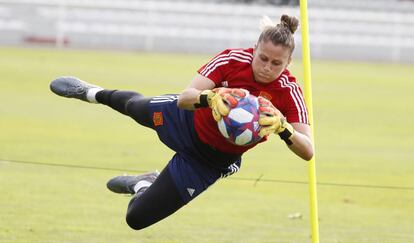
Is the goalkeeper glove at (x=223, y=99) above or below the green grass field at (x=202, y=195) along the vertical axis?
above

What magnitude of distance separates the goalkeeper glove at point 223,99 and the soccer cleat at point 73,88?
2173 millimetres

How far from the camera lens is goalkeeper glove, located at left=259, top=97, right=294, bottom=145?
20.3 feet

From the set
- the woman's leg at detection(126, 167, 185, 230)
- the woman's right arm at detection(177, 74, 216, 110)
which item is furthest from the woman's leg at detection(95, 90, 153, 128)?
the woman's right arm at detection(177, 74, 216, 110)

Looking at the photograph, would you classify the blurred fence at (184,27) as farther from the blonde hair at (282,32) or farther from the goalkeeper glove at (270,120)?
the goalkeeper glove at (270,120)

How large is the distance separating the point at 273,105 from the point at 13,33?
2984 centimetres

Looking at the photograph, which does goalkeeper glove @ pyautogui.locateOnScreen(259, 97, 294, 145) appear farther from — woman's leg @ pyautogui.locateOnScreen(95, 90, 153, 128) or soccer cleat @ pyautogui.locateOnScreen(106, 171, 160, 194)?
soccer cleat @ pyautogui.locateOnScreen(106, 171, 160, 194)

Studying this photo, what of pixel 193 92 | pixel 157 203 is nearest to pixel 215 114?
pixel 193 92

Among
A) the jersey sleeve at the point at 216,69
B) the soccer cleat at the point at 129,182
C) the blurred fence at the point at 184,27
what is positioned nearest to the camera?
the jersey sleeve at the point at 216,69

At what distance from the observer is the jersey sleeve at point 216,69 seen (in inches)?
266

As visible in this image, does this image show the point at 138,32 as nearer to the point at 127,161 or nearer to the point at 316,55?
the point at 316,55

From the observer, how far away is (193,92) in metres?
6.57

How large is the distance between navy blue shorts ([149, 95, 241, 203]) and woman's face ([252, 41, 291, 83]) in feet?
2.71

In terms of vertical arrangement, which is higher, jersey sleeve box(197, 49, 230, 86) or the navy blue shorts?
jersey sleeve box(197, 49, 230, 86)

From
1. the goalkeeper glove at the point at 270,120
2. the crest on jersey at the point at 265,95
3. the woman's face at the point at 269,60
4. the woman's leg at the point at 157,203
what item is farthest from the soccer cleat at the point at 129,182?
the goalkeeper glove at the point at 270,120
